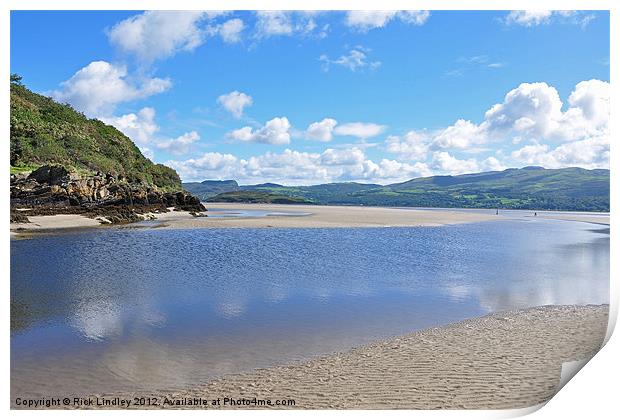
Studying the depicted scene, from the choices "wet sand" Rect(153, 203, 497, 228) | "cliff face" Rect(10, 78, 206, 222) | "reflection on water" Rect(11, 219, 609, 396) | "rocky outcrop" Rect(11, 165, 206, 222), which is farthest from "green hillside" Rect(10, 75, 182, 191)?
"reflection on water" Rect(11, 219, 609, 396)

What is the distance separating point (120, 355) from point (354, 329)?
13.7ft

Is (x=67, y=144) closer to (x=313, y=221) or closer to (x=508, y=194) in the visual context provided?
(x=313, y=221)

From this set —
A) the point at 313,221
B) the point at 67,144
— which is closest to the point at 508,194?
the point at 313,221

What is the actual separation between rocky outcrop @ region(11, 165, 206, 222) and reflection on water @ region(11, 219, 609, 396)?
34.1 ft

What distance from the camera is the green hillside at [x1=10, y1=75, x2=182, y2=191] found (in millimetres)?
37906

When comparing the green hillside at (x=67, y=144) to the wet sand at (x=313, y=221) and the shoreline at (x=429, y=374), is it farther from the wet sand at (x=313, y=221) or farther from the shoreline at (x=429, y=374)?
the shoreline at (x=429, y=374)

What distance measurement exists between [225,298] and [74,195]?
2706 centimetres

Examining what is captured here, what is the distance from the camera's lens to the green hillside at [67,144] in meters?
37.9

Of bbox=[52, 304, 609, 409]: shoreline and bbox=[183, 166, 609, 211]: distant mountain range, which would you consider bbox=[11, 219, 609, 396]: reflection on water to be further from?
bbox=[183, 166, 609, 211]: distant mountain range

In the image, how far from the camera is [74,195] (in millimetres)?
32406

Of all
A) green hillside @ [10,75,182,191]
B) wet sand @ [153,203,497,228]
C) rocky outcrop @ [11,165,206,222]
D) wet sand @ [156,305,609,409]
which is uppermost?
green hillside @ [10,75,182,191]

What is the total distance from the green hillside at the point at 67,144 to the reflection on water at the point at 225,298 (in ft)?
68.9
